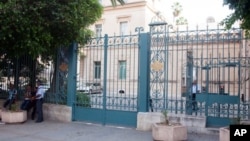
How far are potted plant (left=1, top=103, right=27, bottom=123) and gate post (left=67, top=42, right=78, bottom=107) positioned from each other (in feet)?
5.54

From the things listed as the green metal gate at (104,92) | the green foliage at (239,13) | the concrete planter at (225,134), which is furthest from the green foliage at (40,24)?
the concrete planter at (225,134)

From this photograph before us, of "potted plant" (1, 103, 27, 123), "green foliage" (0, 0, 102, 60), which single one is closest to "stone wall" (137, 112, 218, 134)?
"green foliage" (0, 0, 102, 60)

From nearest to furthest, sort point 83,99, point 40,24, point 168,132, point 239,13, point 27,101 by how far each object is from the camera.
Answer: point 239,13
point 168,132
point 40,24
point 83,99
point 27,101

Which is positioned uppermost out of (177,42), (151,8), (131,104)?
(151,8)

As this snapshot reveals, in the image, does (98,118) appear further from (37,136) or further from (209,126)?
(209,126)

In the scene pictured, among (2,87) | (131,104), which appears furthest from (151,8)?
(131,104)

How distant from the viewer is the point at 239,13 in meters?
6.00

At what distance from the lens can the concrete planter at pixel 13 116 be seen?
1053cm

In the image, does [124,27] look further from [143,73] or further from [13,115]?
[143,73]

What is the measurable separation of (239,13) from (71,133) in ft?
18.9

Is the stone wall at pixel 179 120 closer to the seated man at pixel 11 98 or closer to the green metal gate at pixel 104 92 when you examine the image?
the green metal gate at pixel 104 92

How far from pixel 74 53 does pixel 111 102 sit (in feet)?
7.95

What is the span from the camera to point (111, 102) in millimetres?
9984

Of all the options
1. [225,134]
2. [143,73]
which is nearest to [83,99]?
[143,73]
